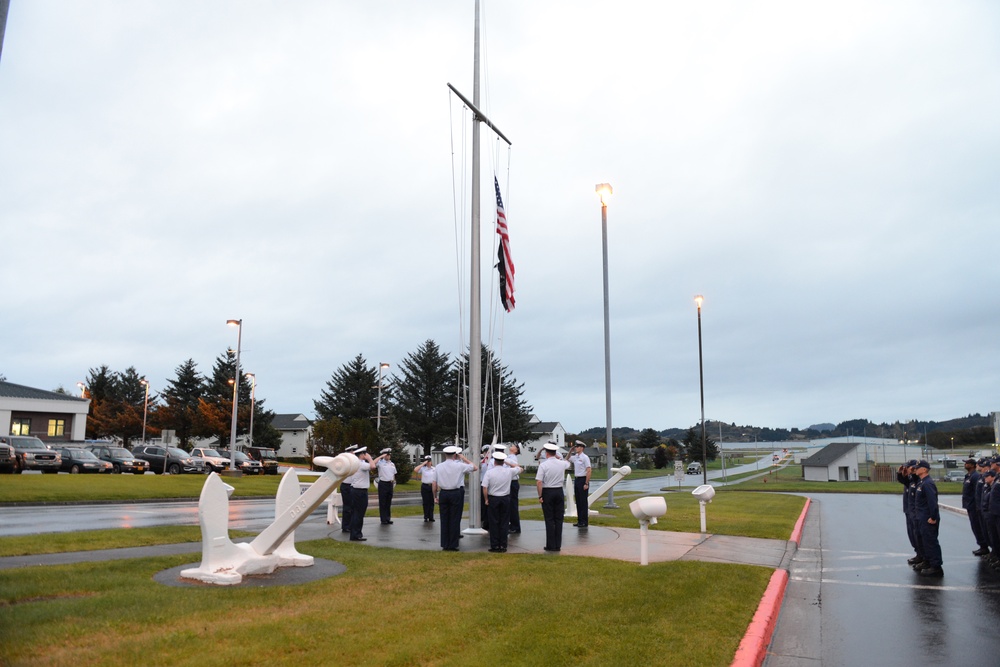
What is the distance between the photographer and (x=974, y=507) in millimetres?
14258

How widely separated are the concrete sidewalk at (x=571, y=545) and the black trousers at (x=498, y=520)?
0.78 ft

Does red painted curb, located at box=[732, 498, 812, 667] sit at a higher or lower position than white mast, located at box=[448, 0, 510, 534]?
lower

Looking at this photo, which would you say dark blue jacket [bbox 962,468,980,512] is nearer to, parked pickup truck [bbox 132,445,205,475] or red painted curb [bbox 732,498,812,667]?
red painted curb [bbox 732,498,812,667]

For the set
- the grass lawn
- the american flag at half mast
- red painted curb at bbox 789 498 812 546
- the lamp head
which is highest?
the lamp head

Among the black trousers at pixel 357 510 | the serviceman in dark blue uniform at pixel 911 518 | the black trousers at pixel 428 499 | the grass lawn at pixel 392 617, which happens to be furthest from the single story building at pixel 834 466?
the grass lawn at pixel 392 617

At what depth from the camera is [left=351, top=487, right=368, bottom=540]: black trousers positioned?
13.2 meters

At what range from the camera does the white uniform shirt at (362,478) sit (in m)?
13.6

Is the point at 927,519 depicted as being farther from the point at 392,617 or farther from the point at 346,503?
the point at 346,503

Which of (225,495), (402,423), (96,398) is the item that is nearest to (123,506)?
(225,495)

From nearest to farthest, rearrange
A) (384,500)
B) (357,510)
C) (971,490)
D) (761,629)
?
(761,629)
(357,510)
(971,490)
(384,500)

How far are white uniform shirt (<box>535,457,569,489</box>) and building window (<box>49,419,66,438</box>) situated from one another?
205ft

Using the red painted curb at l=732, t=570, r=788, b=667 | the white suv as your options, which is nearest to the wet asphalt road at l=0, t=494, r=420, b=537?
the red painted curb at l=732, t=570, r=788, b=667

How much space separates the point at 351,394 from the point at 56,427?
28390 mm

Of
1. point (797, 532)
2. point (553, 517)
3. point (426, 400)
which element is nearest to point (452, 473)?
point (553, 517)
